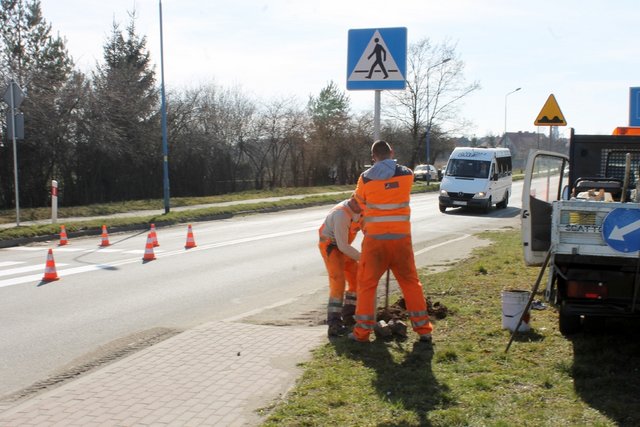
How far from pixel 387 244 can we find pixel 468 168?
20.9 meters

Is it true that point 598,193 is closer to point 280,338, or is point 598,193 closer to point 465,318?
point 465,318

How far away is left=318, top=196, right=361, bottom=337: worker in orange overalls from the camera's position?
21.2 feet

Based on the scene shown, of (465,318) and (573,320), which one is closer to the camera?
(573,320)

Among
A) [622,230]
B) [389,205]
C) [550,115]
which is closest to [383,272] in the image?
[389,205]

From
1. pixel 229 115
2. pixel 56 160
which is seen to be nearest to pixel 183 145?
pixel 229 115

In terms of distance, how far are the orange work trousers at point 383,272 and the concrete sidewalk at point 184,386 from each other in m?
0.57

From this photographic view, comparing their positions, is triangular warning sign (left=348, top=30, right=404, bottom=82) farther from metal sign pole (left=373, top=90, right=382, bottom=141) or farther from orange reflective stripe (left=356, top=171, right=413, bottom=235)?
orange reflective stripe (left=356, top=171, right=413, bottom=235)

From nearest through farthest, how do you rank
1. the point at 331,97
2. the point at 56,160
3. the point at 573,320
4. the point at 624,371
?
the point at 624,371
the point at 573,320
the point at 56,160
the point at 331,97

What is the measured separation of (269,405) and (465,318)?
3154 millimetres

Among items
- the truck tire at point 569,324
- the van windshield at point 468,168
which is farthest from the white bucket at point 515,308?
the van windshield at point 468,168

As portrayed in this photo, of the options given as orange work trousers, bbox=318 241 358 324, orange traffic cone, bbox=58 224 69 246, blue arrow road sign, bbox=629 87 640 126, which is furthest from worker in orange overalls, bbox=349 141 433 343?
orange traffic cone, bbox=58 224 69 246

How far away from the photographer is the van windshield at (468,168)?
84.8 feet

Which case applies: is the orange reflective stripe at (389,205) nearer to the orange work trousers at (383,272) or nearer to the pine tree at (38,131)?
the orange work trousers at (383,272)

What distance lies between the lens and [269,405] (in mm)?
4496
